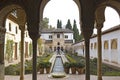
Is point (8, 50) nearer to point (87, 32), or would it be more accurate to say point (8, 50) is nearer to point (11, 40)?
point (11, 40)

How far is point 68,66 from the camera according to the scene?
58.7 ft

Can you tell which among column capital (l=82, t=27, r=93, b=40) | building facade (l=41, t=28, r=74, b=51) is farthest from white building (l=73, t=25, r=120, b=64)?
building facade (l=41, t=28, r=74, b=51)

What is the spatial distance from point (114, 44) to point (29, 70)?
11.9 m

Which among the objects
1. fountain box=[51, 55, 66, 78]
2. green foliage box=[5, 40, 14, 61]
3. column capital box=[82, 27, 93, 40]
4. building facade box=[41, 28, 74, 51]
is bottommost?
fountain box=[51, 55, 66, 78]

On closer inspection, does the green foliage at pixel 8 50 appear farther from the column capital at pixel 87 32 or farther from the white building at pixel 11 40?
the column capital at pixel 87 32

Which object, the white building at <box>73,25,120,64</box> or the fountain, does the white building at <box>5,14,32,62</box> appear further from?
the white building at <box>73,25,120,64</box>

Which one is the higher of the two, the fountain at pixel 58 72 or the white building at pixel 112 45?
the white building at pixel 112 45

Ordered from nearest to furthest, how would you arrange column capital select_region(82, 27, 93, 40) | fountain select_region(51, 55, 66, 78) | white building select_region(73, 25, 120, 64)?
1. column capital select_region(82, 27, 93, 40)
2. fountain select_region(51, 55, 66, 78)
3. white building select_region(73, 25, 120, 64)

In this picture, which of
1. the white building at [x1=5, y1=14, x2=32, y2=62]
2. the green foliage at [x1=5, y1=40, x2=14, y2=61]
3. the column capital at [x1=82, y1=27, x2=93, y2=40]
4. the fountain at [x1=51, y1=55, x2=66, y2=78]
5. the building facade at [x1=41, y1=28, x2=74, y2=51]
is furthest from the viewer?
the building facade at [x1=41, y1=28, x2=74, y2=51]

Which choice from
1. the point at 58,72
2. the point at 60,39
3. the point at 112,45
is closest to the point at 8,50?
the point at 58,72

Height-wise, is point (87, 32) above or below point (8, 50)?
above

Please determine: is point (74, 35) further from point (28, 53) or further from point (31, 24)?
point (31, 24)

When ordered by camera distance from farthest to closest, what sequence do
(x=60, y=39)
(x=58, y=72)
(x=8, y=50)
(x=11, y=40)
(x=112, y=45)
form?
(x=60, y=39) → (x=112, y=45) → (x=11, y=40) → (x=8, y=50) → (x=58, y=72)

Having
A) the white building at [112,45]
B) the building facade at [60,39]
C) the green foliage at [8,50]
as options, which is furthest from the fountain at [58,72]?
the building facade at [60,39]
